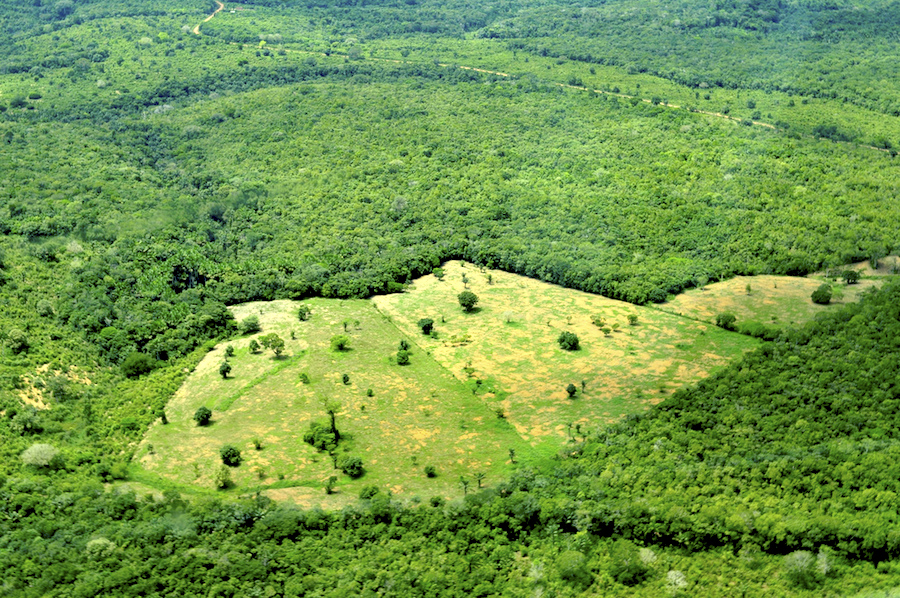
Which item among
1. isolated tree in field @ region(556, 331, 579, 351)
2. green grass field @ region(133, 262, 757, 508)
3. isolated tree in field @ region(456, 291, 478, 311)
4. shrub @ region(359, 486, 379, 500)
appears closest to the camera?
shrub @ region(359, 486, 379, 500)

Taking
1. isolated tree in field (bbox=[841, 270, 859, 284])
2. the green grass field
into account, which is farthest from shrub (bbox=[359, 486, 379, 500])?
isolated tree in field (bbox=[841, 270, 859, 284])

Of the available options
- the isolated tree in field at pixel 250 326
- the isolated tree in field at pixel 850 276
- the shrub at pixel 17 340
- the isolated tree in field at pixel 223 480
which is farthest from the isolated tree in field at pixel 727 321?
the shrub at pixel 17 340

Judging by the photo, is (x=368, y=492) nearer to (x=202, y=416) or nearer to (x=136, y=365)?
(x=202, y=416)

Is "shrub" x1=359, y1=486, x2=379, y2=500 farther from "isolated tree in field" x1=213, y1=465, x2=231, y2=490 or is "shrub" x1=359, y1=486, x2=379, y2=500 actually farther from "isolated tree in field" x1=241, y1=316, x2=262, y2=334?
"isolated tree in field" x1=241, y1=316, x2=262, y2=334

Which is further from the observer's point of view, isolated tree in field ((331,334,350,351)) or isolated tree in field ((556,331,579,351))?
isolated tree in field ((331,334,350,351))

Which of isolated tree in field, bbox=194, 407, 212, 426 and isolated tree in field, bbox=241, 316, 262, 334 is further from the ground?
isolated tree in field, bbox=241, 316, 262, 334

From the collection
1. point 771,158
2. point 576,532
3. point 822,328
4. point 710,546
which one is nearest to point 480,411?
point 576,532

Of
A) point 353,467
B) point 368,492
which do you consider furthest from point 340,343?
point 368,492
